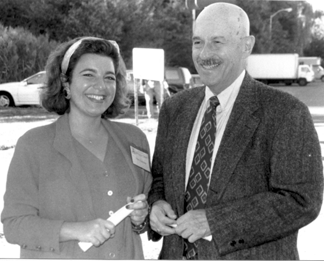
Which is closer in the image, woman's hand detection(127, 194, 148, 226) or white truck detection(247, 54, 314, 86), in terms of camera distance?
woman's hand detection(127, 194, 148, 226)

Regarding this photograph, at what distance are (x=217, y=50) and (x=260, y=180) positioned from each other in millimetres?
497

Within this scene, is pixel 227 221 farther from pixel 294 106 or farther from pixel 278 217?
pixel 294 106

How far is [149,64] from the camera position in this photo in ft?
21.3

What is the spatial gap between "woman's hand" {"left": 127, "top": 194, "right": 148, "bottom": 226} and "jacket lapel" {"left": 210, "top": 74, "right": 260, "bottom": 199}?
26cm

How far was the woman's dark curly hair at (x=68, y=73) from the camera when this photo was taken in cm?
199

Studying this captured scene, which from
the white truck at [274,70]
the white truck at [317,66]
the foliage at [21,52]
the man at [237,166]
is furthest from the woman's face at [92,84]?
the white truck at [274,70]

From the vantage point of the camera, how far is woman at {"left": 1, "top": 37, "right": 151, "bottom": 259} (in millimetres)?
1832

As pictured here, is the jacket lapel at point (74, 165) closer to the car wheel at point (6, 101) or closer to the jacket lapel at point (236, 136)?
the jacket lapel at point (236, 136)

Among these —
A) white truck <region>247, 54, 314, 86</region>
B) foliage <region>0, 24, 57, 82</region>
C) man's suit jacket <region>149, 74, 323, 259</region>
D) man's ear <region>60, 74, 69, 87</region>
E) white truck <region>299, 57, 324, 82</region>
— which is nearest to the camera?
man's suit jacket <region>149, 74, 323, 259</region>

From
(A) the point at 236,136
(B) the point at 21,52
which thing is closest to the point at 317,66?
(B) the point at 21,52

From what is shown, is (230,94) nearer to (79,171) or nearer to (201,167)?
(201,167)

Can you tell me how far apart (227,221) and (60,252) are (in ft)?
2.06

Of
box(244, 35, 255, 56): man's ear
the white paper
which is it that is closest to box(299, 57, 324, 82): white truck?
box(244, 35, 255, 56): man's ear

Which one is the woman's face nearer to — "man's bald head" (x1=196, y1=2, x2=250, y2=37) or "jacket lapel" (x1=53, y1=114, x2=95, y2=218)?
"jacket lapel" (x1=53, y1=114, x2=95, y2=218)
